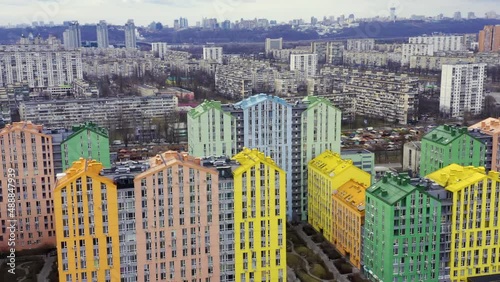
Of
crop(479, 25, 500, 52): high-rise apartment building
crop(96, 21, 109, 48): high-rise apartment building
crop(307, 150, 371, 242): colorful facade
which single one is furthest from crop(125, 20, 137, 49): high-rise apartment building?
crop(307, 150, 371, 242): colorful facade

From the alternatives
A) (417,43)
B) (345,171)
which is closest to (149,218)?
(345,171)

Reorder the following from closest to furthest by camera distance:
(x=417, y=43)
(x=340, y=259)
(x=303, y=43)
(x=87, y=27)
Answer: (x=340, y=259) < (x=417, y=43) < (x=87, y=27) < (x=303, y=43)

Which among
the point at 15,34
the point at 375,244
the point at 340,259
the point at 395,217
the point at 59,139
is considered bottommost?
the point at 340,259

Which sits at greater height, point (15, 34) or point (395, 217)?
point (15, 34)

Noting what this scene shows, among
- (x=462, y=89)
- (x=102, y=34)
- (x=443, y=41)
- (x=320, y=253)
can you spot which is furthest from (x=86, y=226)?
(x=102, y=34)

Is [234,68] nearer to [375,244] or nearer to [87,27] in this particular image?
[375,244]

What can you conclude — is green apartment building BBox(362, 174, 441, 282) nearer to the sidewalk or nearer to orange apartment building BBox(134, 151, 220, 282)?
the sidewalk
